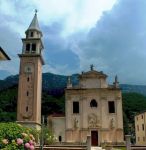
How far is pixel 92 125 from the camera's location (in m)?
43.2

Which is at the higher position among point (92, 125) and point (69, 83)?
point (69, 83)

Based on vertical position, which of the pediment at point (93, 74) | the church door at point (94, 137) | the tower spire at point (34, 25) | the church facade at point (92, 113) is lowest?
the church door at point (94, 137)

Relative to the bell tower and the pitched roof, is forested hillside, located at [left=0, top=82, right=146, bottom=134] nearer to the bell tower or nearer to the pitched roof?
the bell tower

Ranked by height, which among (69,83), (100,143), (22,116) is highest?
(69,83)

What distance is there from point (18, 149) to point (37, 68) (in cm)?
3803

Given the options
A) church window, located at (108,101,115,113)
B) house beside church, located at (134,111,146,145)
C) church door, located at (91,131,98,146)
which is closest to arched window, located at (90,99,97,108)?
church window, located at (108,101,115,113)

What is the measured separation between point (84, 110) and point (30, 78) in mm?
10166

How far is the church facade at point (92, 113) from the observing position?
42.8 meters

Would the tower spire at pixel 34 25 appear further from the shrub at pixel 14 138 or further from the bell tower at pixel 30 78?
the shrub at pixel 14 138

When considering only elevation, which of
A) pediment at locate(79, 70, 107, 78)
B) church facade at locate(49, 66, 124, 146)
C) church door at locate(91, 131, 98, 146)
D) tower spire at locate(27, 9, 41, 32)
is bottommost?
church door at locate(91, 131, 98, 146)

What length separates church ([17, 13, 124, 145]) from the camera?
42812 millimetres

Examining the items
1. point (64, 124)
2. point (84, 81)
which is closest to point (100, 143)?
point (64, 124)

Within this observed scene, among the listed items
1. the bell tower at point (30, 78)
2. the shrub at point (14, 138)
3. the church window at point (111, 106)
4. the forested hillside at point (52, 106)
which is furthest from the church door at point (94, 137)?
the shrub at point (14, 138)

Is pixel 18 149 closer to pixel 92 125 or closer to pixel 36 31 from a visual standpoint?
pixel 92 125
